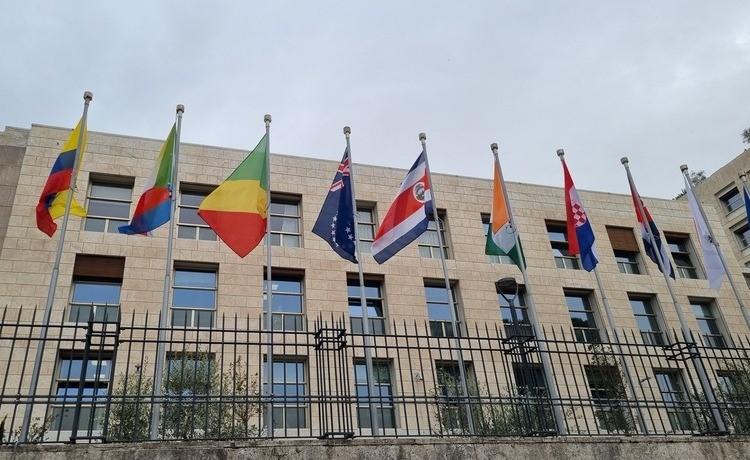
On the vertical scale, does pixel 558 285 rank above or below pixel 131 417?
above

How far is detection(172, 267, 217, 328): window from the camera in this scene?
17.7 metres

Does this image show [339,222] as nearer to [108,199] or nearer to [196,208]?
[196,208]

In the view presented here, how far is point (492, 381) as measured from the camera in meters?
18.9

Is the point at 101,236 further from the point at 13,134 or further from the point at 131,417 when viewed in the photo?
the point at 131,417

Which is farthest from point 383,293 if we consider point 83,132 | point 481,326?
point 83,132

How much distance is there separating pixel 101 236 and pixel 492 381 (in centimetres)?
1285

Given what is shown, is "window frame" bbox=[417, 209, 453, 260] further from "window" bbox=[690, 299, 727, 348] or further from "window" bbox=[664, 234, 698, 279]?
"window" bbox=[690, 299, 727, 348]

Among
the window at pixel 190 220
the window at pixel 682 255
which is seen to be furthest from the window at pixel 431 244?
the window at pixel 682 255

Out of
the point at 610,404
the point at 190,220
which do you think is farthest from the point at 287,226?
the point at 610,404

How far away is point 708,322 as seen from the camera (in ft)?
78.8

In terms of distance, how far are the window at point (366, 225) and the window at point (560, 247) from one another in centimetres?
732

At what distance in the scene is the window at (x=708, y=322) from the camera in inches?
922

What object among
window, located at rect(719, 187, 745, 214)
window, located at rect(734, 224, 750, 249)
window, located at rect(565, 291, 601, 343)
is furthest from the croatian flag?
window, located at rect(719, 187, 745, 214)

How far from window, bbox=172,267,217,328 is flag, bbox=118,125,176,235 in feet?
21.6
